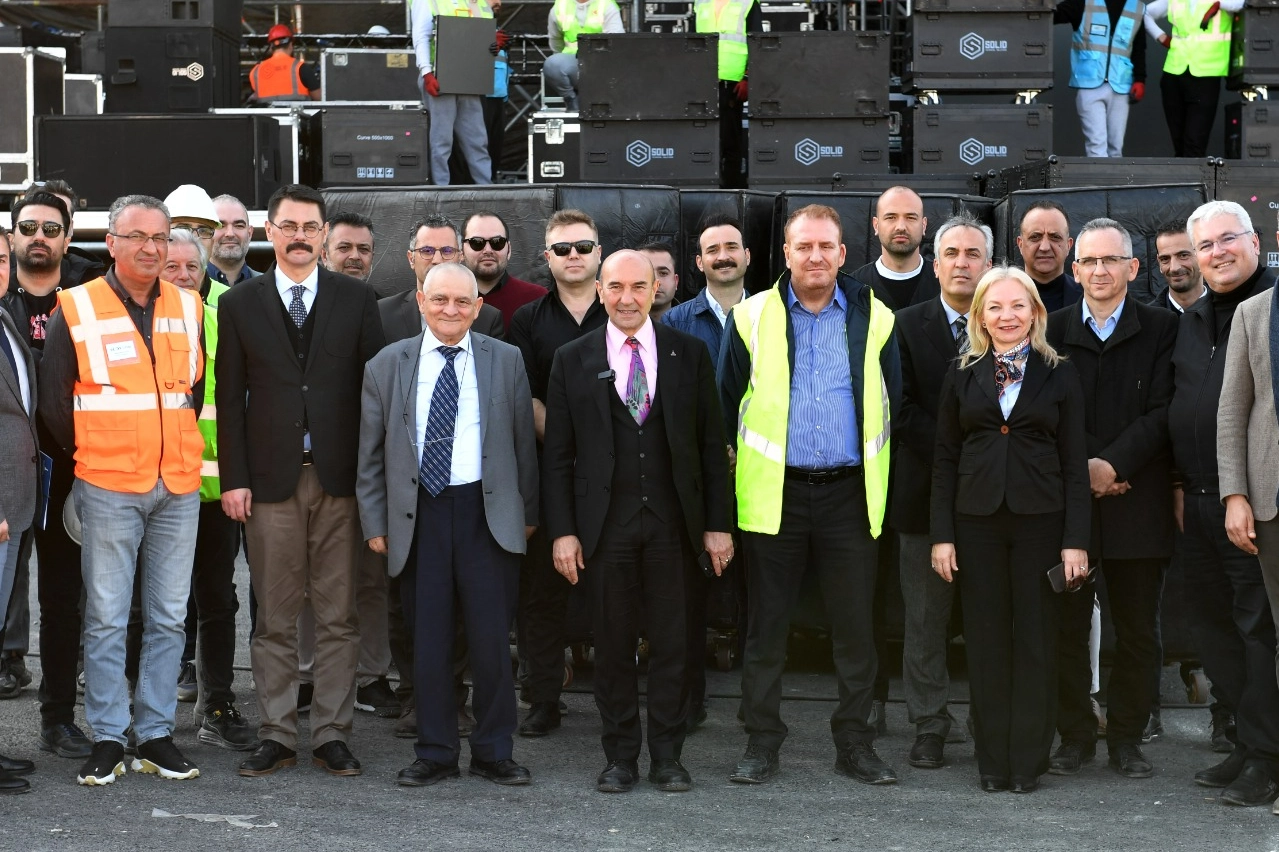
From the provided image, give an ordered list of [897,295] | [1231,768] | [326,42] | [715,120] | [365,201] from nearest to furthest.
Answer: [1231,768], [897,295], [365,201], [715,120], [326,42]

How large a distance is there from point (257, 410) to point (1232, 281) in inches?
139

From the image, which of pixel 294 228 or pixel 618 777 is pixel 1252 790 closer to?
pixel 618 777

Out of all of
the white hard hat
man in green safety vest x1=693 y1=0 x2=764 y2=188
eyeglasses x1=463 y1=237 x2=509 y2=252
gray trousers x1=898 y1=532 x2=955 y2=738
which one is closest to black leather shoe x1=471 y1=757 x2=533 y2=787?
gray trousers x1=898 y1=532 x2=955 y2=738

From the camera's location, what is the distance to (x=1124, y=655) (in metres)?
5.52

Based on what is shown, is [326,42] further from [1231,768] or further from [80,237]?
[1231,768]

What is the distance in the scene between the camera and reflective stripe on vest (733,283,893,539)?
17.5 ft

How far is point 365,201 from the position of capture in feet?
25.4

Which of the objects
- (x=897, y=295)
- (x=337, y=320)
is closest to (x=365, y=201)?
(x=337, y=320)

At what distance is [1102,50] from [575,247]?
7.02m

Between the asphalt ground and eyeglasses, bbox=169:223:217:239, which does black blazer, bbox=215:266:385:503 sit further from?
eyeglasses, bbox=169:223:217:239

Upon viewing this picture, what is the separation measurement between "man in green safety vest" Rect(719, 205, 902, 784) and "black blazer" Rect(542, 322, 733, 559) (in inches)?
5.0

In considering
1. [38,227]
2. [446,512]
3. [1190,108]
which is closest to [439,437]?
[446,512]

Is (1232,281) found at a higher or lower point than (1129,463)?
higher

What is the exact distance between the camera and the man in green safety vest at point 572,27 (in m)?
12.0
